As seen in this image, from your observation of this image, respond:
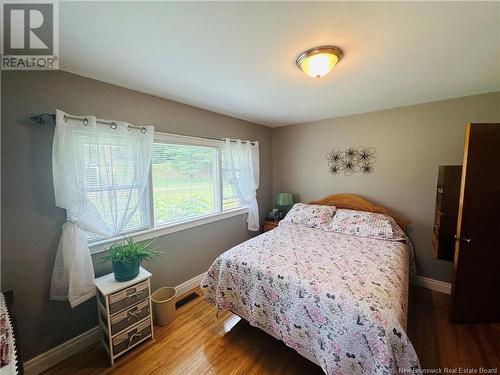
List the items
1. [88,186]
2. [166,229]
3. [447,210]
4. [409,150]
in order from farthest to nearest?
[409,150], [166,229], [447,210], [88,186]

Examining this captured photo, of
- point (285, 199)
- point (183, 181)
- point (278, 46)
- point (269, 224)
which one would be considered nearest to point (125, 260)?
point (183, 181)

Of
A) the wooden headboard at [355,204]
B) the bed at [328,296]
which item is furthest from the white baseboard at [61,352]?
the wooden headboard at [355,204]

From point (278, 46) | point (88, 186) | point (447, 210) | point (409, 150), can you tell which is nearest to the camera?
point (278, 46)

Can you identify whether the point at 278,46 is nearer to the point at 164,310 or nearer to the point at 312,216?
the point at 312,216

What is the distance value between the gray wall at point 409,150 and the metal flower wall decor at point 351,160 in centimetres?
7

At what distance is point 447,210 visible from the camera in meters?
2.11

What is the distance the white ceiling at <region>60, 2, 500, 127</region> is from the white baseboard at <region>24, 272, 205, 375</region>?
218cm

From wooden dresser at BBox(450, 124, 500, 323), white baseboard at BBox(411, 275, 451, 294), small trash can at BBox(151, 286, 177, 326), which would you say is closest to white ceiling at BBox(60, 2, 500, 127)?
wooden dresser at BBox(450, 124, 500, 323)

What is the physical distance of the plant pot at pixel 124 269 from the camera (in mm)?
1650

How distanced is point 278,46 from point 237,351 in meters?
2.31

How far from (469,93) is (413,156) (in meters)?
0.78

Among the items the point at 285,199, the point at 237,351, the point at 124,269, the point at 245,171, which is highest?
the point at 245,171

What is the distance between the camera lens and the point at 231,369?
1521 millimetres

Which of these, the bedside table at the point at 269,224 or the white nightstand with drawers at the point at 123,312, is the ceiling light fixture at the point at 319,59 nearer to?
the white nightstand with drawers at the point at 123,312
